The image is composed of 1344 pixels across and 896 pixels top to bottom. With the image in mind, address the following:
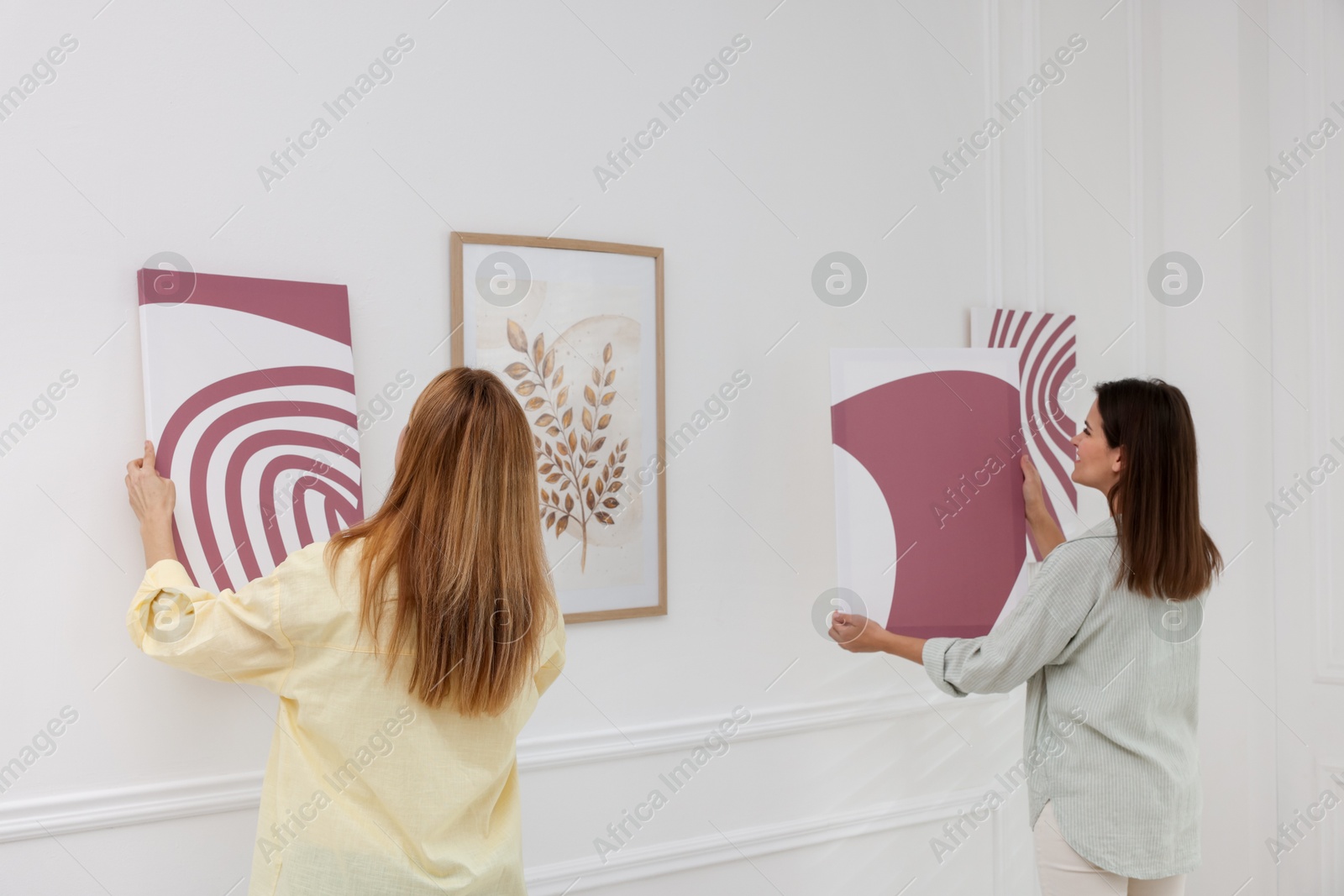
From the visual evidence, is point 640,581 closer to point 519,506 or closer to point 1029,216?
point 519,506

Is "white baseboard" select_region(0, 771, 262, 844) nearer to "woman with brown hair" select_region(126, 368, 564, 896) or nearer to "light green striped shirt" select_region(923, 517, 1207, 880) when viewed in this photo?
"woman with brown hair" select_region(126, 368, 564, 896)

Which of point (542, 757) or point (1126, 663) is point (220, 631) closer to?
point (542, 757)

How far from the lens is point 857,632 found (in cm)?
210

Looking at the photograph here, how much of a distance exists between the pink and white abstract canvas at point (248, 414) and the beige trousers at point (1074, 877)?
61.1 inches

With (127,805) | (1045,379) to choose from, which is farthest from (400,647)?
(1045,379)

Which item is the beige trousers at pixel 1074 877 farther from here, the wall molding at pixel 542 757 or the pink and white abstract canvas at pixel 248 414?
the pink and white abstract canvas at pixel 248 414

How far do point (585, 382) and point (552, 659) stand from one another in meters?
0.74

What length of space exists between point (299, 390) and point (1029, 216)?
207cm

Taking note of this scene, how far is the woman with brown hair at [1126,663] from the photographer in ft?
5.92

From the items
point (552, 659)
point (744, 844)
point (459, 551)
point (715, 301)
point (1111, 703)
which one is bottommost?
point (744, 844)

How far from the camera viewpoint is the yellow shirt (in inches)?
56.1

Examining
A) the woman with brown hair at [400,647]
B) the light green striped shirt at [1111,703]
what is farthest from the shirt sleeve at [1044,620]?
the woman with brown hair at [400,647]

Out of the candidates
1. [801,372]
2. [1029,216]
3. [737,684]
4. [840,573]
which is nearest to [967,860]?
[737,684]

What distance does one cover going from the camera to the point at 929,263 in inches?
103
